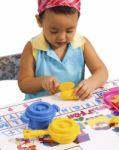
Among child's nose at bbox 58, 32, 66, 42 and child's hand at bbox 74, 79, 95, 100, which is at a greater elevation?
child's nose at bbox 58, 32, 66, 42

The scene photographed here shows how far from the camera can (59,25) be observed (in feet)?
3.47

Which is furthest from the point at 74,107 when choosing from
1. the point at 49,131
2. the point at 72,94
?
the point at 49,131

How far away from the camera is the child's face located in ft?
3.46

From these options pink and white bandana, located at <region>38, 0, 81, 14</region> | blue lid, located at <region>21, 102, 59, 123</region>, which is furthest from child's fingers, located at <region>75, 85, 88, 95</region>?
pink and white bandana, located at <region>38, 0, 81, 14</region>

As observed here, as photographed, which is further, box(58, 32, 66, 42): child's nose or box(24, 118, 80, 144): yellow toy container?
box(58, 32, 66, 42): child's nose

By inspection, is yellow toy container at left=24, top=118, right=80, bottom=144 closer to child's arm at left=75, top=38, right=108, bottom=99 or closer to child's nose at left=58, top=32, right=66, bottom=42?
child's arm at left=75, top=38, right=108, bottom=99

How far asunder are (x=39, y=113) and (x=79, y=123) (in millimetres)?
109

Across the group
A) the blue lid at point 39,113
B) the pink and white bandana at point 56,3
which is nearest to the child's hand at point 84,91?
the blue lid at point 39,113

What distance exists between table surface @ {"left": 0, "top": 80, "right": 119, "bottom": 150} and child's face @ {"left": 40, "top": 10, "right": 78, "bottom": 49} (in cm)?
19

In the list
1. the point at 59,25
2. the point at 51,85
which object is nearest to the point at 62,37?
the point at 59,25

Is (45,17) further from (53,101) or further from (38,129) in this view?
(38,129)

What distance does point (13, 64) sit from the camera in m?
1.26

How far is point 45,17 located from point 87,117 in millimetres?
354

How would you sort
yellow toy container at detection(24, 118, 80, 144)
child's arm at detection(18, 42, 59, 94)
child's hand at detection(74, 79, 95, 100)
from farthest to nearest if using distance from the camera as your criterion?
child's arm at detection(18, 42, 59, 94) → child's hand at detection(74, 79, 95, 100) → yellow toy container at detection(24, 118, 80, 144)
